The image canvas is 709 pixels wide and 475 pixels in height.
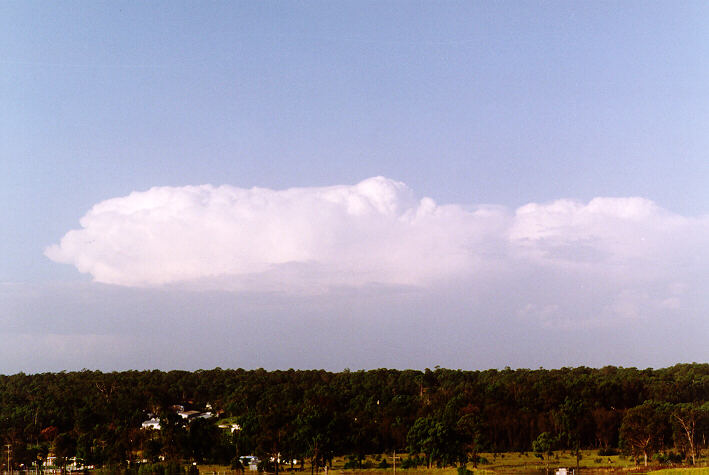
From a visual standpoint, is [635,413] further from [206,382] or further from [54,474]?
[206,382]

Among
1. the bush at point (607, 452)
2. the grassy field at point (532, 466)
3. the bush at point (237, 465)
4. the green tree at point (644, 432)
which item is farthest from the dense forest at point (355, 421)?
the bush at point (237, 465)

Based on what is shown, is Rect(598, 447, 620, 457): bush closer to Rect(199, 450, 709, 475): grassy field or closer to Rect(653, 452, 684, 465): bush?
Rect(199, 450, 709, 475): grassy field

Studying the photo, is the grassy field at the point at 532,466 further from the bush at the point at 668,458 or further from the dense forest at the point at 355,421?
the bush at the point at 668,458

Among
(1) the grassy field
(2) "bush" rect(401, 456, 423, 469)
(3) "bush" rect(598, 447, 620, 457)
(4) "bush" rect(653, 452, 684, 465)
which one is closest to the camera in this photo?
(1) the grassy field

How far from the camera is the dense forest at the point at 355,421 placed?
8338cm

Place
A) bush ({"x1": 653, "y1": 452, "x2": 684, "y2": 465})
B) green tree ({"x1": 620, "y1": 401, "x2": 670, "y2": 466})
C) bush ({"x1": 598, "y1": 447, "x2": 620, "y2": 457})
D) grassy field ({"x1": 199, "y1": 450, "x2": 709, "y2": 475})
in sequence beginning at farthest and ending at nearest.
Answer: bush ({"x1": 598, "y1": 447, "x2": 620, "y2": 457}) < bush ({"x1": 653, "y1": 452, "x2": 684, "y2": 465}) < green tree ({"x1": 620, "y1": 401, "x2": 670, "y2": 466}) < grassy field ({"x1": 199, "y1": 450, "x2": 709, "y2": 475})

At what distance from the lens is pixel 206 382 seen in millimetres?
177125

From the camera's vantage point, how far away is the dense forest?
8338 centimetres

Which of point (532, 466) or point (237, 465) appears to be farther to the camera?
point (532, 466)

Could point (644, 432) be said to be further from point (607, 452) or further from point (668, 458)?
point (607, 452)

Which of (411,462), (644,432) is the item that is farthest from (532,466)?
(644,432)

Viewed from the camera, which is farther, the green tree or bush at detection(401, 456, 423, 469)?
the green tree

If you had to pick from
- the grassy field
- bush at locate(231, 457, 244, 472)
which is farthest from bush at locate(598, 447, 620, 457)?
bush at locate(231, 457, 244, 472)

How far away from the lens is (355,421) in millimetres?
97562
